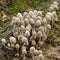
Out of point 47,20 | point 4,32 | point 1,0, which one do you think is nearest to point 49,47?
point 47,20

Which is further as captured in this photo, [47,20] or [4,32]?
[4,32]

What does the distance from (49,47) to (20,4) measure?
1.89m

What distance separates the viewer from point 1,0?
5336 mm

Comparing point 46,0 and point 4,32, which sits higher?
point 46,0

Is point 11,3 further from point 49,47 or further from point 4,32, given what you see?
point 49,47

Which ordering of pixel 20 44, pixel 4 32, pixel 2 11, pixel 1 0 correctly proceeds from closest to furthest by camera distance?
1. pixel 20 44
2. pixel 4 32
3. pixel 2 11
4. pixel 1 0

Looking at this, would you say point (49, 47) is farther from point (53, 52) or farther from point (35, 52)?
point (35, 52)

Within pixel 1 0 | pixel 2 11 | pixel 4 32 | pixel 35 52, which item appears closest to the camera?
pixel 35 52

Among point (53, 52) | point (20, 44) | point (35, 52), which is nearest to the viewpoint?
point (35, 52)

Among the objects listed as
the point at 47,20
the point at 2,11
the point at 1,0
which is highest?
the point at 1,0

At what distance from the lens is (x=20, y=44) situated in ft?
10.5

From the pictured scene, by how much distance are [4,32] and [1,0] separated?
1.74m

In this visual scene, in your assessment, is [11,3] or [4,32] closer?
[4,32]

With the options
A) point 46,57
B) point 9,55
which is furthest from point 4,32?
point 46,57
